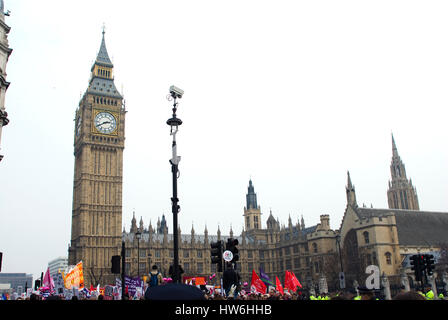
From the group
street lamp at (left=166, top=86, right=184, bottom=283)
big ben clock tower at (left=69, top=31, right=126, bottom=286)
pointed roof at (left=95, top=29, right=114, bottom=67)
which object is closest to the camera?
street lamp at (left=166, top=86, right=184, bottom=283)

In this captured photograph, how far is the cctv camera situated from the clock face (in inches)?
2988

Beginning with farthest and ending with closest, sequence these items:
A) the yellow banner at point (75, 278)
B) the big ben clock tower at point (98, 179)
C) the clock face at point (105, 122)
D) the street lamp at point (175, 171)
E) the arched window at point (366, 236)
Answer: the clock face at point (105, 122), the big ben clock tower at point (98, 179), the arched window at point (366, 236), the yellow banner at point (75, 278), the street lamp at point (175, 171)

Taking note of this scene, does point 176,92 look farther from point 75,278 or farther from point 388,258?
point 388,258

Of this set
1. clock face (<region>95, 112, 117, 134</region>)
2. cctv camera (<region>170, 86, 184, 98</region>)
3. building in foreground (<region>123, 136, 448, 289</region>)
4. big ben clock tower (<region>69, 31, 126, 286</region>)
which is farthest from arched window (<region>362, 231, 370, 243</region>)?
cctv camera (<region>170, 86, 184, 98</region>)

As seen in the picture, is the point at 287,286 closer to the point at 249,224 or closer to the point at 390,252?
the point at 390,252

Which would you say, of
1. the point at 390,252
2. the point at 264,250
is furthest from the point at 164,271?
the point at 390,252

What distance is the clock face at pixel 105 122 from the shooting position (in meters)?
91.4

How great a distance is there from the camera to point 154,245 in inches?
3558

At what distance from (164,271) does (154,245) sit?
21.8 ft

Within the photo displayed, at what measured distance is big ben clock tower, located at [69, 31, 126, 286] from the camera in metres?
83.2

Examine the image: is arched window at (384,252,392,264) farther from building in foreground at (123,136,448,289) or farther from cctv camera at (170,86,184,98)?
cctv camera at (170,86,184,98)

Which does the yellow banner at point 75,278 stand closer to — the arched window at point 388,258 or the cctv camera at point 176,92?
the cctv camera at point 176,92

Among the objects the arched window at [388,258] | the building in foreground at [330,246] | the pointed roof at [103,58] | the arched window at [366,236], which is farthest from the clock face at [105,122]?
the arched window at [388,258]
